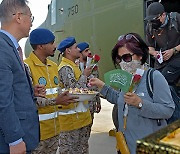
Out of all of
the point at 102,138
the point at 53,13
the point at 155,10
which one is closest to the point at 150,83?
the point at 155,10

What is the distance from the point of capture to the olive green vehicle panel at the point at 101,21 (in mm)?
4516

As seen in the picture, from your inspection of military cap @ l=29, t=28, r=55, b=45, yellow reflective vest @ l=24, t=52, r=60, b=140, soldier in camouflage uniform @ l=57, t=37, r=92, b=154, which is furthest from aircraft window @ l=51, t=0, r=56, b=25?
yellow reflective vest @ l=24, t=52, r=60, b=140

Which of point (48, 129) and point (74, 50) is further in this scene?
point (74, 50)

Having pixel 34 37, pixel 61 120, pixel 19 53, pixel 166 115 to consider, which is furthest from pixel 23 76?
pixel 61 120

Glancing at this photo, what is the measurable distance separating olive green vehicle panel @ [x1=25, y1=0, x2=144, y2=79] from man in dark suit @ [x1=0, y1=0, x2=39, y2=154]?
96.6 inches

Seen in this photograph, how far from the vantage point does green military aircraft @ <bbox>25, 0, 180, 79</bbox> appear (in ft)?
14.7

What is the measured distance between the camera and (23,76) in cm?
211

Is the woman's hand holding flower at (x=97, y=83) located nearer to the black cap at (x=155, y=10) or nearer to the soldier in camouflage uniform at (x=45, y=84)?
the soldier in camouflage uniform at (x=45, y=84)

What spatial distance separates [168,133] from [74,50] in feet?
10.7

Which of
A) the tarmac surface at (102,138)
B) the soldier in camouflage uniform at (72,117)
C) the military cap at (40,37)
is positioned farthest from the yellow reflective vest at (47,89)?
the tarmac surface at (102,138)

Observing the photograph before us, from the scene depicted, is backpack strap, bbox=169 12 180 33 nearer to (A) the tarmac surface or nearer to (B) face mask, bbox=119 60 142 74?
(B) face mask, bbox=119 60 142 74

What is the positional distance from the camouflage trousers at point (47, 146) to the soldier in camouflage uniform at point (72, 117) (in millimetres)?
555

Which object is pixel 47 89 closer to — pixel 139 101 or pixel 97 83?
pixel 97 83

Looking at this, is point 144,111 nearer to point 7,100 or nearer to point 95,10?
point 7,100
